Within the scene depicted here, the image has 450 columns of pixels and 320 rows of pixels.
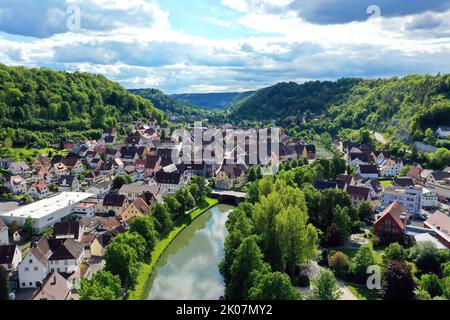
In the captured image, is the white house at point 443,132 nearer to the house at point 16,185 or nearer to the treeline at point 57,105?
the house at point 16,185

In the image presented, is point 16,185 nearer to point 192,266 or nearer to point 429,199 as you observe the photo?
point 192,266

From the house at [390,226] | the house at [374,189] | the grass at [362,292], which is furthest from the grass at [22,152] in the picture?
the grass at [362,292]

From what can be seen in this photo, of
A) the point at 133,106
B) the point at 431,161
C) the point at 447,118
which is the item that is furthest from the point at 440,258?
the point at 133,106

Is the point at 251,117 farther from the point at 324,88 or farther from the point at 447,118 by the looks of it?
the point at 447,118

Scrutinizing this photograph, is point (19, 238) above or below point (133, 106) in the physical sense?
below

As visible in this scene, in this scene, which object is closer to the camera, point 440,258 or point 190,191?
point 440,258
